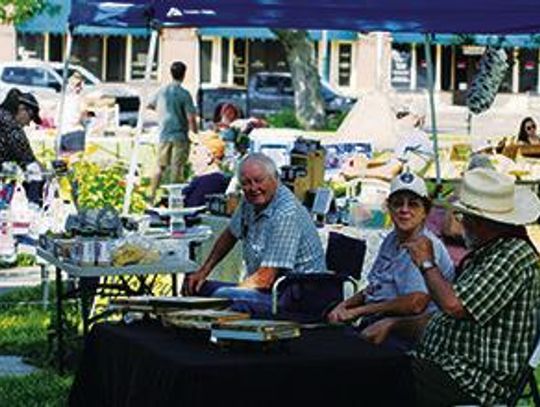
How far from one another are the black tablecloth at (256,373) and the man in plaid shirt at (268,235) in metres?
2.30

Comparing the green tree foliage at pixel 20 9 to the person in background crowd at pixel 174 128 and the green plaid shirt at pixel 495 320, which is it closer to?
the person in background crowd at pixel 174 128

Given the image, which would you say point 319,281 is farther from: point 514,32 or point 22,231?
point 22,231

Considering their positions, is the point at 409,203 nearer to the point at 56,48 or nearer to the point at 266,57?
the point at 56,48

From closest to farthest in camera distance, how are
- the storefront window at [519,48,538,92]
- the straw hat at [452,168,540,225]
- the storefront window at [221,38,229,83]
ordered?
the straw hat at [452,168,540,225], the storefront window at [221,38,229,83], the storefront window at [519,48,538,92]

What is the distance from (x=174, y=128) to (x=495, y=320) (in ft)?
40.8

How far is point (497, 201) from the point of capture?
687 cm

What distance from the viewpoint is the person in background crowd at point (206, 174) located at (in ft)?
42.6

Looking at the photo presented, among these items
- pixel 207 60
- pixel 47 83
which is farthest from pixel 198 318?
pixel 207 60

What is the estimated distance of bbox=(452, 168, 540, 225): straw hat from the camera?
22.3 ft

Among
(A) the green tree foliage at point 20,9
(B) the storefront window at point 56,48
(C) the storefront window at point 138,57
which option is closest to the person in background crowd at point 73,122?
(A) the green tree foliage at point 20,9

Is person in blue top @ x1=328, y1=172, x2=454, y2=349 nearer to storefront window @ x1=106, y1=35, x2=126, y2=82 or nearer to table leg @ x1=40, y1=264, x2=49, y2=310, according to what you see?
table leg @ x1=40, y1=264, x2=49, y2=310

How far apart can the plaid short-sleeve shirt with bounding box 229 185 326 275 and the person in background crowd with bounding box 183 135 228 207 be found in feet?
10.9

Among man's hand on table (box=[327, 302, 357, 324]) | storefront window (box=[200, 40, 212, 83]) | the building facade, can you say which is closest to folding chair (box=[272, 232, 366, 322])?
man's hand on table (box=[327, 302, 357, 324])

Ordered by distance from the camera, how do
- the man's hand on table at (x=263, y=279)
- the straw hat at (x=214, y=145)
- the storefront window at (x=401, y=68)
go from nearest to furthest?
the man's hand on table at (x=263, y=279) → the straw hat at (x=214, y=145) → the storefront window at (x=401, y=68)
